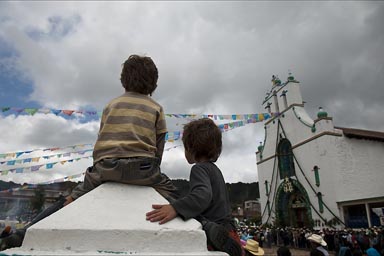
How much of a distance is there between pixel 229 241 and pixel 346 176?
16.9 m

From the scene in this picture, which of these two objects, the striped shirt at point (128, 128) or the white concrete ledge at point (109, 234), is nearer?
the white concrete ledge at point (109, 234)

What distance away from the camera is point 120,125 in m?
1.49

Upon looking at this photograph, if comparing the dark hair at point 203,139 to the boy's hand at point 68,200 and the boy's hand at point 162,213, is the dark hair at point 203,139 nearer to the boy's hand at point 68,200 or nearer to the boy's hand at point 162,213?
the boy's hand at point 162,213

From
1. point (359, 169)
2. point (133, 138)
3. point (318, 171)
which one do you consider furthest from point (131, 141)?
point (359, 169)

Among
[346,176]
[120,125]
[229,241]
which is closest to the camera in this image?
[229,241]

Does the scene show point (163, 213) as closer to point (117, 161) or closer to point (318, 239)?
point (117, 161)

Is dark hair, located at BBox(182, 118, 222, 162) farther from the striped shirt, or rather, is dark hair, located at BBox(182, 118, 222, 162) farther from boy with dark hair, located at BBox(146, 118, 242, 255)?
the striped shirt

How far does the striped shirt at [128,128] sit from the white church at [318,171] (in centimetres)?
1471

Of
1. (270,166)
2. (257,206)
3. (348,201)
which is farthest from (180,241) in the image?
(257,206)

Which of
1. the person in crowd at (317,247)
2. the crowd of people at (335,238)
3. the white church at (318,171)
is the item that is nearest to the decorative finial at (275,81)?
the white church at (318,171)

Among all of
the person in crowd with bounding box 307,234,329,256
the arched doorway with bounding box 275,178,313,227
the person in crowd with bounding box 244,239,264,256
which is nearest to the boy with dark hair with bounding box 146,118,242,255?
the person in crowd with bounding box 244,239,264,256

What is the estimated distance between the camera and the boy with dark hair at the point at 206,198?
1.23 meters

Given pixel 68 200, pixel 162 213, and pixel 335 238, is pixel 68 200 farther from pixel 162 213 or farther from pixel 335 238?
pixel 335 238

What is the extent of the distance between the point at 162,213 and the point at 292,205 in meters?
19.3
